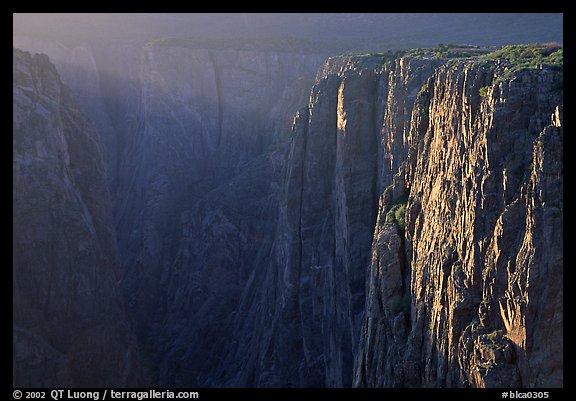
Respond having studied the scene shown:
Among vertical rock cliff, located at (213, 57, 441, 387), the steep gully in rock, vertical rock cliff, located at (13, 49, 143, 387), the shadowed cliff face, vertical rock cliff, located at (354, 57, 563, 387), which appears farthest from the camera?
the shadowed cliff face

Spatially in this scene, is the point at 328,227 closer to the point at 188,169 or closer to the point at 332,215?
the point at 332,215

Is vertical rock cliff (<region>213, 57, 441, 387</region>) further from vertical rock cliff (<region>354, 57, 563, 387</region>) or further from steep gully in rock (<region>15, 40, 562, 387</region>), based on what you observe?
vertical rock cliff (<region>354, 57, 563, 387</region>)

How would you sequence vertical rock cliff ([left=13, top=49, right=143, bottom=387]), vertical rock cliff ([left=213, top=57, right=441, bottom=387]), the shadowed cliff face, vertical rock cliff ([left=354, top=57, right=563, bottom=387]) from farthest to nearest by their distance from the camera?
the shadowed cliff face, vertical rock cliff ([left=13, top=49, right=143, bottom=387]), vertical rock cliff ([left=213, top=57, right=441, bottom=387]), vertical rock cliff ([left=354, top=57, right=563, bottom=387])

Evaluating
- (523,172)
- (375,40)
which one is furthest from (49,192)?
(375,40)

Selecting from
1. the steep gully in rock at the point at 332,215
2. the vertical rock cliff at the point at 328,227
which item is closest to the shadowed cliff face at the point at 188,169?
the steep gully in rock at the point at 332,215

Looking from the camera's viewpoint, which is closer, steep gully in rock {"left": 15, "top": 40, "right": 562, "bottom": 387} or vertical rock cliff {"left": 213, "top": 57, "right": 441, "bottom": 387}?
steep gully in rock {"left": 15, "top": 40, "right": 562, "bottom": 387}

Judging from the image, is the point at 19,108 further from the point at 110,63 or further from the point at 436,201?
the point at 110,63

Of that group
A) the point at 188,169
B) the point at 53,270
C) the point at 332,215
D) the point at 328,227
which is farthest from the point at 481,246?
the point at 188,169

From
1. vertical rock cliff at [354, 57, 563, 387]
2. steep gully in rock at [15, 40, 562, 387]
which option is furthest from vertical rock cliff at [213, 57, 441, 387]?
vertical rock cliff at [354, 57, 563, 387]
